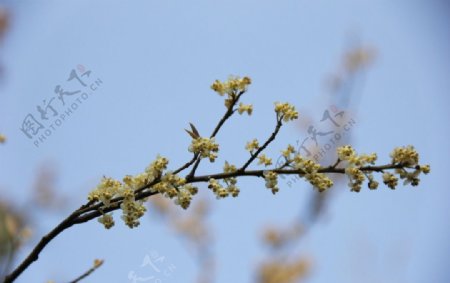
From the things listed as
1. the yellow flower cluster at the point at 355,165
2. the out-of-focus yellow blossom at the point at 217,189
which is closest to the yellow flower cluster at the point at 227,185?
the out-of-focus yellow blossom at the point at 217,189

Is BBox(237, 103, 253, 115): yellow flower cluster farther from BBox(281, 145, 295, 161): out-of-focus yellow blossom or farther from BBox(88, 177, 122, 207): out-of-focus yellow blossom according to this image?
BBox(88, 177, 122, 207): out-of-focus yellow blossom

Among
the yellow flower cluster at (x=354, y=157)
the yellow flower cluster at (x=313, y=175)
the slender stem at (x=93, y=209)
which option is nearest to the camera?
the slender stem at (x=93, y=209)

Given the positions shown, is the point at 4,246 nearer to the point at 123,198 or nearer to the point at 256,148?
the point at 123,198

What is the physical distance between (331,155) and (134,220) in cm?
337

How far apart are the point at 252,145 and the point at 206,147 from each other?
21 cm

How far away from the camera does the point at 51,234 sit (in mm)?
1914

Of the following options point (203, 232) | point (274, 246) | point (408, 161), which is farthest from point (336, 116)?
point (408, 161)

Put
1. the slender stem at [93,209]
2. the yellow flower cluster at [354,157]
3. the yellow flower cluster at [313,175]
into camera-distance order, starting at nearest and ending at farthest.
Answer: the slender stem at [93,209]
the yellow flower cluster at [313,175]
the yellow flower cluster at [354,157]

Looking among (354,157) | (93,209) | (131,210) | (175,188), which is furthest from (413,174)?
(93,209)

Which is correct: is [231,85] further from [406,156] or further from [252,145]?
[406,156]

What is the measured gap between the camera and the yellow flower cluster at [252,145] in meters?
2.11

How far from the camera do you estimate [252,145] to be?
2109 millimetres

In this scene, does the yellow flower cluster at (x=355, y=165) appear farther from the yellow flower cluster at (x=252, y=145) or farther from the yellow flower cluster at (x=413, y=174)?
the yellow flower cluster at (x=252, y=145)

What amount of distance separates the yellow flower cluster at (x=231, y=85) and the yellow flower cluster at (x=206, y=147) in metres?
0.24
